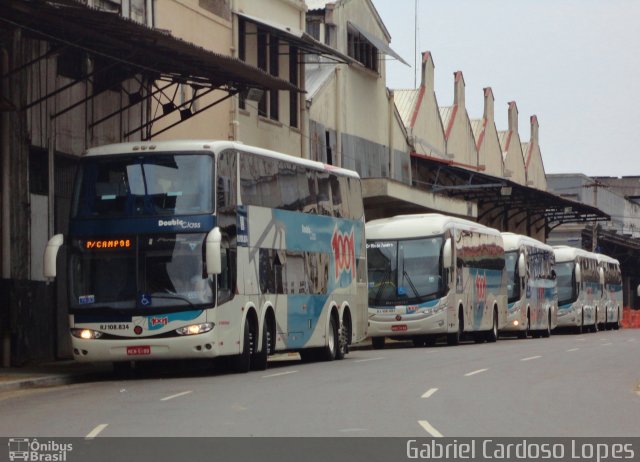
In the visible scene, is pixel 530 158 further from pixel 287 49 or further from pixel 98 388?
pixel 98 388

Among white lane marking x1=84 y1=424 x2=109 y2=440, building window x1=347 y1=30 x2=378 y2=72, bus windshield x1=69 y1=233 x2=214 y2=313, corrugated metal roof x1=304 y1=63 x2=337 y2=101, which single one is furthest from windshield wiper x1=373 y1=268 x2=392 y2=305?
white lane marking x1=84 y1=424 x2=109 y2=440

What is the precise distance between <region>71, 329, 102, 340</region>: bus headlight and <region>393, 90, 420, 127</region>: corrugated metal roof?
1563 inches

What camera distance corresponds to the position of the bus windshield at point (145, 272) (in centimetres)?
2475

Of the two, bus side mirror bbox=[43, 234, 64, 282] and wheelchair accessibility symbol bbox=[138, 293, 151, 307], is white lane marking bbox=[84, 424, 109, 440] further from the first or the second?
bus side mirror bbox=[43, 234, 64, 282]

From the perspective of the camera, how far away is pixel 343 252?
32.7 m

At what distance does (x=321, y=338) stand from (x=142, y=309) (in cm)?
706

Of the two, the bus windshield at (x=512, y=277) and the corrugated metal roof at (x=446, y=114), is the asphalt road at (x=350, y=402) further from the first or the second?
the corrugated metal roof at (x=446, y=114)

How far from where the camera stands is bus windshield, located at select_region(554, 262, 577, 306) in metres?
63.9

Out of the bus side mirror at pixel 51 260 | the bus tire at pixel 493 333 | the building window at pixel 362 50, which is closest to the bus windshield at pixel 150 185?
the bus side mirror at pixel 51 260

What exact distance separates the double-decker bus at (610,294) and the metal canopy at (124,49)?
40.6 meters

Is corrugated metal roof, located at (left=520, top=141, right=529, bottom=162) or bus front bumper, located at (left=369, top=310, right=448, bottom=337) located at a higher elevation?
corrugated metal roof, located at (left=520, top=141, right=529, bottom=162)
